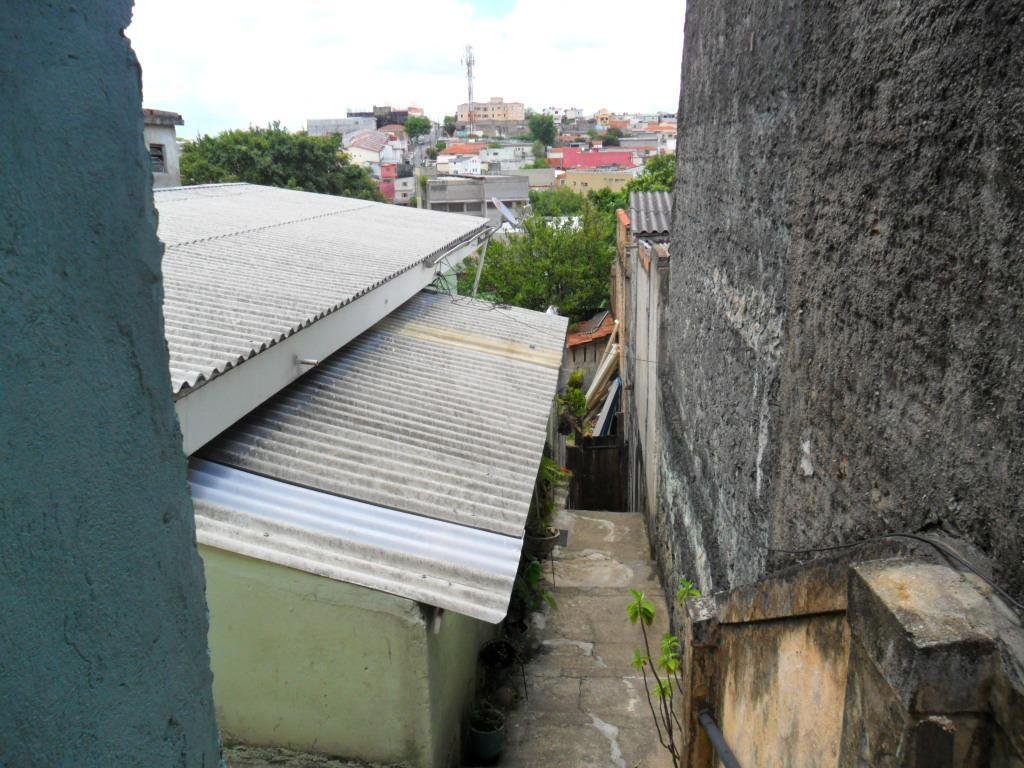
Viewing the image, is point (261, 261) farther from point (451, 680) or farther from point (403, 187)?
point (403, 187)

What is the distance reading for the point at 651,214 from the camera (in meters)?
12.0

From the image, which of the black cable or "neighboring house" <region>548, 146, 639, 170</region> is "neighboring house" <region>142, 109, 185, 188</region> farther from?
"neighboring house" <region>548, 146, 639, 170</region>

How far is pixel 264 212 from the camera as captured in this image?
10508 mm

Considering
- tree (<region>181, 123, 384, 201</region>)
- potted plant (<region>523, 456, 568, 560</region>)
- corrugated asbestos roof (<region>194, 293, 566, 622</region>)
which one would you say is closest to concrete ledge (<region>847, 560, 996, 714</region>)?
corrugated asbestos roof (<region>194, 293, 566, 622</region>)

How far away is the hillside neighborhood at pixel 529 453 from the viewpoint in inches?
57.6

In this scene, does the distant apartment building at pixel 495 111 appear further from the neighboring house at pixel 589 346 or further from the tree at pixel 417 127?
the neighboring house at pixel 589 346

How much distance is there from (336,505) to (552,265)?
18.3m

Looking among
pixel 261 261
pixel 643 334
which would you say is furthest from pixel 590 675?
pixel 643 334

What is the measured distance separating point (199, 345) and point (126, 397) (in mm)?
3295

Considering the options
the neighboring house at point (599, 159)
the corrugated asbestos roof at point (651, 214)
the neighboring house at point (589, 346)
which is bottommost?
the neighboring house at point (589, 346)

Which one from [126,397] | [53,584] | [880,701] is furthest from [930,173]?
[53,584]

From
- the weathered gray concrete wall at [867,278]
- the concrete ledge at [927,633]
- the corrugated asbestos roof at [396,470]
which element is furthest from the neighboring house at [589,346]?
the concrete ledge at [927,633]

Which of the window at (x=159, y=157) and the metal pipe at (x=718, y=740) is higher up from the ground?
the window at (x=159, y=157)

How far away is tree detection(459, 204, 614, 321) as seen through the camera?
22.1m
